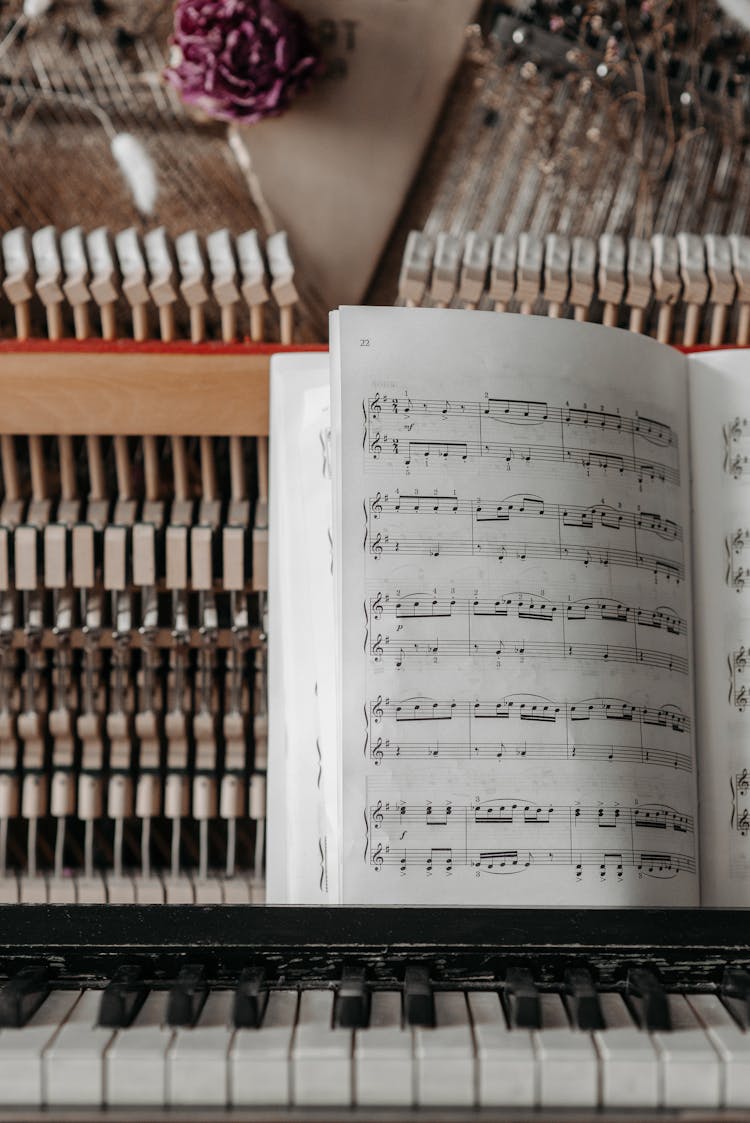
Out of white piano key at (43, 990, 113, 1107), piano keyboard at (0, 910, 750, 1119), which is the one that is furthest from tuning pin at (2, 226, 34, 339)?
white piano key at (43, 990, 113, 1107)

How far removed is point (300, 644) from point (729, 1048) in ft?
1.79

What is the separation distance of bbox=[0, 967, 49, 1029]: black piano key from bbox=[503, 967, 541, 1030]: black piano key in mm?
362

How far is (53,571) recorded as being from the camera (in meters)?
1.31

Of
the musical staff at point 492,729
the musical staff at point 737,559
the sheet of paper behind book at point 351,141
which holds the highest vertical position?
the sheet of paper behind book at point 351,141

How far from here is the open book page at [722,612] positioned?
3.65 ft

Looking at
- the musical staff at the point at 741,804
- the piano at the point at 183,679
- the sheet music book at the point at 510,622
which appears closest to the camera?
the piano at the point at 183,679

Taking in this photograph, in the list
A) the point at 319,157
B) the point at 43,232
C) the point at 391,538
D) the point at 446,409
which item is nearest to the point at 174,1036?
the point at 391,538

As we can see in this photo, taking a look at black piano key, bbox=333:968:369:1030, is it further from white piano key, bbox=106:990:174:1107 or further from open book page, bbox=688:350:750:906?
open book page, bbox=688:350:750:906

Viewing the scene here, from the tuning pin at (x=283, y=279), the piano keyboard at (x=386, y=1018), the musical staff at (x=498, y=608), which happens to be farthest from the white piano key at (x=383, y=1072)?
the tuning pin at (x=283, y=279)

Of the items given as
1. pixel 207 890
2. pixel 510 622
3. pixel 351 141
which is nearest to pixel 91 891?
pixel 207 890

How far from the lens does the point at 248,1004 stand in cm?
83

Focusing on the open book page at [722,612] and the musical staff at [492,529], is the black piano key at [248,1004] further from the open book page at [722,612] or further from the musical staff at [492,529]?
the open book page at [722,612]

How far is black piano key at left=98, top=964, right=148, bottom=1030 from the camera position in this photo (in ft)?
2.71

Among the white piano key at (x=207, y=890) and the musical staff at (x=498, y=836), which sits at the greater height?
the musical staff at (x=498, y=836)
